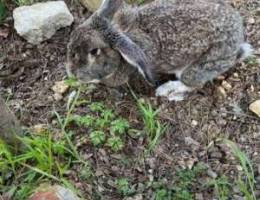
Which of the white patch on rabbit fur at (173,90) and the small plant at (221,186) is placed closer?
the small plant at (221,186)

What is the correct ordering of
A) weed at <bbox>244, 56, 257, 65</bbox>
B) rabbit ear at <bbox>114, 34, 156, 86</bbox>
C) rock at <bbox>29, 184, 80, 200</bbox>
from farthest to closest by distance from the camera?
1. weed at <bbox>244, 56, 257, 65</bbox>
2. rabbit ear at <bbox>114, 34, 156, 86</bbox>
3. rock at <bbox>29, 184, 80, 200</bbox>

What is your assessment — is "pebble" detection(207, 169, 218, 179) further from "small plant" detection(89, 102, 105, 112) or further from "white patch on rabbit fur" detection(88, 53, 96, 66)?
"white patch on rabbit fur" detection(88, 53, 96, 66)

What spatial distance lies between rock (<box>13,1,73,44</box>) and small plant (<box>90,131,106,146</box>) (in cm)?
127

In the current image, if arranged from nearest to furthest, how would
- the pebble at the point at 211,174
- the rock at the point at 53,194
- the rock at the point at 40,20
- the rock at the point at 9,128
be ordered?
the rock at the point at 53,194 < the rock at the point at 9,128 < the pebble at the point at 211,174 < the rock at the point at 40,20

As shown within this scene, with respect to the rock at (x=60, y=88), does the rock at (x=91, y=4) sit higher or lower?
higher

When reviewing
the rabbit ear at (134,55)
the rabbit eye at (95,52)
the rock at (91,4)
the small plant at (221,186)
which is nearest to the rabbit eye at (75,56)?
the rabbit eye at (95,52)

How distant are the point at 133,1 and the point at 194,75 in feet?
3.65

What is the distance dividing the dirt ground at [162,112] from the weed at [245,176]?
70 mm

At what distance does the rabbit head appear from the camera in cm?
428

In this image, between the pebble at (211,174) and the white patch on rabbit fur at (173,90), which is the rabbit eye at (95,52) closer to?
the white patch on rabbit fur at (173,90)

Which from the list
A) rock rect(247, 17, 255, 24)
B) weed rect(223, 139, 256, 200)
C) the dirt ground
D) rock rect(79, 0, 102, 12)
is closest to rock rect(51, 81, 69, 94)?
the dirt ground

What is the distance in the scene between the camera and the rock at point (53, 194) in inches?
144

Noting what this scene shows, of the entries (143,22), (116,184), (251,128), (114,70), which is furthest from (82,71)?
(251,128)

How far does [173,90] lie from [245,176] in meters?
0.93
